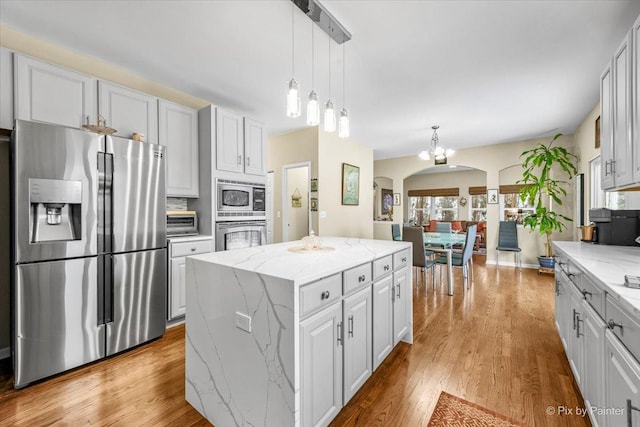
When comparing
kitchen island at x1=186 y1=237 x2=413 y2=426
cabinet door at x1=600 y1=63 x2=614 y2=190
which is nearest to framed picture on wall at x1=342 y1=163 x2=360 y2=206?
kitchen island at x1=186 y1=237 x2=413 y2=426

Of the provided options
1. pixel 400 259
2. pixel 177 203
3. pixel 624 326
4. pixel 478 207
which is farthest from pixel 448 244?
pixel 478 207

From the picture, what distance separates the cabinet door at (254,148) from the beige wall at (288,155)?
108 cm

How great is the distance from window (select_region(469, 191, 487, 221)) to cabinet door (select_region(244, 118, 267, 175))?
770 centimetres

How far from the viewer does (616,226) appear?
230 cm

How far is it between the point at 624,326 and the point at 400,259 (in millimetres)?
1324

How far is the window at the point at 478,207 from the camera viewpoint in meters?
8.80

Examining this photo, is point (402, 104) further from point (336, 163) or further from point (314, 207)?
point (314, 207)

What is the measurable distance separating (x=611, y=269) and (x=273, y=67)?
3.01 m

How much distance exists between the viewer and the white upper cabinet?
2566 mm

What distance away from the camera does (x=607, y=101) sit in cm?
210

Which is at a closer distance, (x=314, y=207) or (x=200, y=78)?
(x=200, y=78)

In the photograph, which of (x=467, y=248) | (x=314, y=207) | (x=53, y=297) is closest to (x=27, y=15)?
(x=53, y=297)

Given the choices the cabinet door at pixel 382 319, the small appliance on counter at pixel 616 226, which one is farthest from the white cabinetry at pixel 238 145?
the small appliance on counter at pixel 616 226

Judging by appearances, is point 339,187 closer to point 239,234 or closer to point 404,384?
point 239,234
